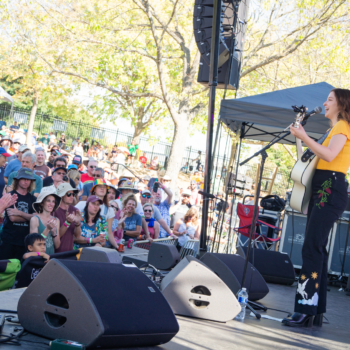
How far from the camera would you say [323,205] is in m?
3.50

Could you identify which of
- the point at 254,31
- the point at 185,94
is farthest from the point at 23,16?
the point at 254,31

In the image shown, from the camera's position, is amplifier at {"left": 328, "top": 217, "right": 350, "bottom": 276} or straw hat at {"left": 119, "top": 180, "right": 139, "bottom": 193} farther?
straw hat at {"left": 119, "top": 180, "right": 139, "bottom": 193}

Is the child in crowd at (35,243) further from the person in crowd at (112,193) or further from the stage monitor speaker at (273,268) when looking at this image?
the stage monitor speaker at (273,268)

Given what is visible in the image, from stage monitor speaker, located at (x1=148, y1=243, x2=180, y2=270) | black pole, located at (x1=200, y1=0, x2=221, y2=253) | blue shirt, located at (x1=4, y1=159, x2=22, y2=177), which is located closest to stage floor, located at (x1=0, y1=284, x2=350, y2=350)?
stage monitor speaker, located at (x1=148, y1=243, x2=180, y2=270)

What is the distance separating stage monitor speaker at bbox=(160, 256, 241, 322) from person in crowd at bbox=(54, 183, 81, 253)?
73.4 inches

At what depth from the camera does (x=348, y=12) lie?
1269 cm

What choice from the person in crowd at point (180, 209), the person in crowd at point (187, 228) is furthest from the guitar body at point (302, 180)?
the person in crowd at point (180, 209)

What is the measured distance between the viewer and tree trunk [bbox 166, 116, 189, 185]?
47.4ft

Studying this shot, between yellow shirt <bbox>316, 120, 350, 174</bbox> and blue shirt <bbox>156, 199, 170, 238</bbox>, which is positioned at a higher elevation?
yellow shirt <bbox>316, 120, 350, 174</bbox>

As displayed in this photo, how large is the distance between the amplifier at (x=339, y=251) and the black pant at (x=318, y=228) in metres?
4.14

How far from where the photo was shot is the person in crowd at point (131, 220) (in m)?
7.24

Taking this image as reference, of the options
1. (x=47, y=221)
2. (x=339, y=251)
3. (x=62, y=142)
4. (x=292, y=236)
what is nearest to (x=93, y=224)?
(x=47, y=221)

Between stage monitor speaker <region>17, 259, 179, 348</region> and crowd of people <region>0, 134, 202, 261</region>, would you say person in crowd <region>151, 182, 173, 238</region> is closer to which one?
crowd of people <region>0, 134, 202, 261</region>

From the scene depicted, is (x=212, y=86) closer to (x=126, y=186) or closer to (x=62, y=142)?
(x=126, y=186)
